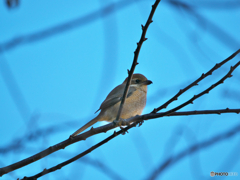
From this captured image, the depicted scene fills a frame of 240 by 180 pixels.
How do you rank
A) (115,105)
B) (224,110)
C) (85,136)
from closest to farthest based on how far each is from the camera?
(224,110) → (85,136) → (115,105)

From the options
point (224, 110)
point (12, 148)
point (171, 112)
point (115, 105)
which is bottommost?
point (224, 110)

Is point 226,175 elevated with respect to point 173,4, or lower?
lower

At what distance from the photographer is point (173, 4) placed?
2898 mm

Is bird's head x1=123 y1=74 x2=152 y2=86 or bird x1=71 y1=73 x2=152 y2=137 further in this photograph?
bird's head x1=123 y1=74 x2=152 y2=86

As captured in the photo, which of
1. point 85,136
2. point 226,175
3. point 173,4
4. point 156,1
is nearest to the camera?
point 156,1

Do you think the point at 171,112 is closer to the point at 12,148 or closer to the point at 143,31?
the point at 143,31

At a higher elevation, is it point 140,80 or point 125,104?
point 140,80

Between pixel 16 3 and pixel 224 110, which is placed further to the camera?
pixel 224 110

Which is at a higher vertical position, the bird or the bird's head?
the bird's head

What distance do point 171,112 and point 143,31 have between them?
0.83 meters

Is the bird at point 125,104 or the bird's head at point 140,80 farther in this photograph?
the bird's head at point 140,80

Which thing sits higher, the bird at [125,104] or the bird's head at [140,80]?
the bird's head at [140,80]

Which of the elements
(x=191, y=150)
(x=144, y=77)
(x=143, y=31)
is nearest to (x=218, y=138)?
(x=191, y=150)

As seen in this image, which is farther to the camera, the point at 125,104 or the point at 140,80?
the point at 140,80
